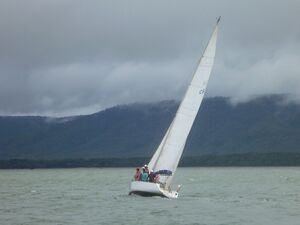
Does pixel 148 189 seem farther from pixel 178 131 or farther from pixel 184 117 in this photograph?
pixel 184 117

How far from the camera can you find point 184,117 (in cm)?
5238

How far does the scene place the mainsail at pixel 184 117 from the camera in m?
51.5

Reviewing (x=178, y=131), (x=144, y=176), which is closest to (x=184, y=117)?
(x=178, y=131)

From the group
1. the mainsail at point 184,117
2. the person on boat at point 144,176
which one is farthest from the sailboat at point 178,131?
the person on boat at point 144,176

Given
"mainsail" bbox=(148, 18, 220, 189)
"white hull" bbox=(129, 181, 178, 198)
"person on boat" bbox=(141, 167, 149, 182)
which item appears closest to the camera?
"mainsail" bbox=(148, 18, 220, 189)

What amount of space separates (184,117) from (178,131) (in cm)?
108

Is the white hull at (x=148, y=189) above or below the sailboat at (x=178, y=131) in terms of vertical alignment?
below

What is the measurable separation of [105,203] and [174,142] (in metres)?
8.02

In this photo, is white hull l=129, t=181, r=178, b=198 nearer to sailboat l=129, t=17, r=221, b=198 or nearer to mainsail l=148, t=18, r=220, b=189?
sailboat l=129, t=17, r=221, b=198

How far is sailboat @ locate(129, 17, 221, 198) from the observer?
51594 millimetres

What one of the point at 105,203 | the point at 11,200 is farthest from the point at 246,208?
the point at 11,200

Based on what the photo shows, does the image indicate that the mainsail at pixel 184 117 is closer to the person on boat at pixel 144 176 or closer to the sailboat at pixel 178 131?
the sailboat at pixel 178 131

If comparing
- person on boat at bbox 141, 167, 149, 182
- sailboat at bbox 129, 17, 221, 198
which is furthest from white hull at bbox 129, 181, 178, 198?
person on boat at bbox 141, 167, 149, 182

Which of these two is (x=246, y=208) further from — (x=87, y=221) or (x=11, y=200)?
(x=11, y=200)
